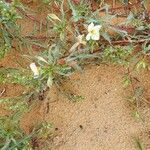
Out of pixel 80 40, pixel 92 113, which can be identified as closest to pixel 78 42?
pixel 80 40

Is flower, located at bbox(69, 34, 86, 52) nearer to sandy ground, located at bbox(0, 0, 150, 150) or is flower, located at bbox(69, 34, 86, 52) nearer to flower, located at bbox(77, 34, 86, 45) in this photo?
flower, located at bbox(77, 34, 86, 45)

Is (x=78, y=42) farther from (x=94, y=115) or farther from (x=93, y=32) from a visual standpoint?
(x=94, y=115)

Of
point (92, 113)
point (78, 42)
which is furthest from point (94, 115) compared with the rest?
point (78, 42)

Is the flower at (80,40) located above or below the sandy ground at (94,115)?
above

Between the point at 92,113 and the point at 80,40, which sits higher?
the point at 80,40

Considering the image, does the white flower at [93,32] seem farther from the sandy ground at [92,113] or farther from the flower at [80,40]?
the sandy ground at [92,113]

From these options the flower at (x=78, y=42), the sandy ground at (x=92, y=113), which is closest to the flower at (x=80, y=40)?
the flower at (x=78, y=42)

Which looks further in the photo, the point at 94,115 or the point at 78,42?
the point at 94,115

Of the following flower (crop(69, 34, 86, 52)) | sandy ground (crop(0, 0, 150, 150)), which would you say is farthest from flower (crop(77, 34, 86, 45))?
sandy ground (crop(0, 0, 150, 150))

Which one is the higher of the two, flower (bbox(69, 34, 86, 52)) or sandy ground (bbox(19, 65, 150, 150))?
flower (bbox(69, 34, 86, 52))

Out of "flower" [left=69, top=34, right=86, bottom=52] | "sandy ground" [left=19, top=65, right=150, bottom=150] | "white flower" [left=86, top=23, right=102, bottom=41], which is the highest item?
"white flower" [left=86, top=23, right=102, bottom=41]

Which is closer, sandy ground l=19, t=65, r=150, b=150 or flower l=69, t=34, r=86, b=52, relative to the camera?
flower l=69, t=34, r=86, b=52
